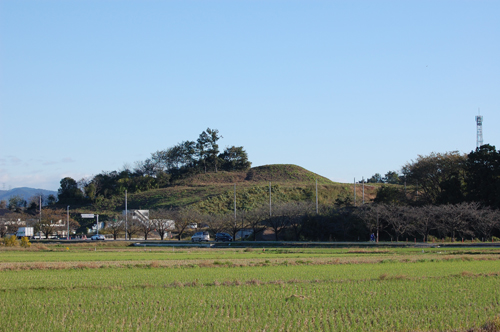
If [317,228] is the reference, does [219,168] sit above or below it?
above

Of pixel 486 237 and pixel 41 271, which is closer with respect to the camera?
pixel 41 271

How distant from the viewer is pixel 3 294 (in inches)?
629

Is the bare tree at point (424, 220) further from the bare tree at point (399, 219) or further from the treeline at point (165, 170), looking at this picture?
the treeline at point (165, 170)

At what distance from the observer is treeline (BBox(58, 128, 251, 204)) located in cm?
11731

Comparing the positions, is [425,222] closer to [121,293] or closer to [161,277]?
[161,277]

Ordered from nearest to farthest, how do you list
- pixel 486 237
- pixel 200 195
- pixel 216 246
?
pixel 486 237
pixel 216 246
pixel 200 195

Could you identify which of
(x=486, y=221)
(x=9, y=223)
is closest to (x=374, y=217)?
(x=486, y=221)

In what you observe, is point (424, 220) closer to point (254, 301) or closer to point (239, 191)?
point (254, 301)

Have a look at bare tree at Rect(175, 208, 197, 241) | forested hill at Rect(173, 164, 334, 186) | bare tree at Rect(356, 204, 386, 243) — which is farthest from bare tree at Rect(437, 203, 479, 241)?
forested hill at Rect(173, 164, 334, 186)

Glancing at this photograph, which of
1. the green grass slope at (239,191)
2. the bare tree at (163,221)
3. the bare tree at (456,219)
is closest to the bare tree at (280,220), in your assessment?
the bare tree at (163,221)

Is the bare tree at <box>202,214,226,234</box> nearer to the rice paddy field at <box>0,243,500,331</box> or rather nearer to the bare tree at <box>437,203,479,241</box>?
the bare tree at <box>437,203,479,241</box>

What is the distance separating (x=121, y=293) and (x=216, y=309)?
4.43 m

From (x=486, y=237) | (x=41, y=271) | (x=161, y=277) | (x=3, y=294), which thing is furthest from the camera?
(x=486, y=237)

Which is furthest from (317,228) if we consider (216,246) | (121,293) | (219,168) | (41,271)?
(219,168)
